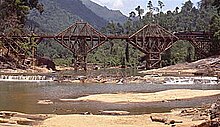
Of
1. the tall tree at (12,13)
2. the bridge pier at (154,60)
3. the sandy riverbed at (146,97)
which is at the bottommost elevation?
the sandy riverbed at (146,97)

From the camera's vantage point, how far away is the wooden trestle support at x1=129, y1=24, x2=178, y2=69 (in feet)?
398

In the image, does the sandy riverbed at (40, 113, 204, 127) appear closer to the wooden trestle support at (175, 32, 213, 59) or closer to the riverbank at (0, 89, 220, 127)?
the riverbank at (0, 89, 220, 127)

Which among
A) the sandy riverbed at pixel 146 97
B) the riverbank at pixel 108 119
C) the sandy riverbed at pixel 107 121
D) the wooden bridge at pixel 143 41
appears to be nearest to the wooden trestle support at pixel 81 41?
the wooden bridge at pixel 143 41

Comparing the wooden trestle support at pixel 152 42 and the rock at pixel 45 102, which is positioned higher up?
the wooden trestle support at pixel 152 42

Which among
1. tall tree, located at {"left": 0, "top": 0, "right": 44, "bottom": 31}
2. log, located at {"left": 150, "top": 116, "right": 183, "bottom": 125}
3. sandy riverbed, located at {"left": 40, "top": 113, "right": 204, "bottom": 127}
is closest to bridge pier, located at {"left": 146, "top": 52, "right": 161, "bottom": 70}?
tall tree, located at {"left": 0, "top": 0, "right": 44, "bottom": 31}

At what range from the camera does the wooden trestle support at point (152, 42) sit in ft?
398

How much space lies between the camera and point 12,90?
60.4m

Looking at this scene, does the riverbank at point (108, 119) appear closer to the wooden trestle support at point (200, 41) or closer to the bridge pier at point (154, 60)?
the bridge pier at point (154, 60)

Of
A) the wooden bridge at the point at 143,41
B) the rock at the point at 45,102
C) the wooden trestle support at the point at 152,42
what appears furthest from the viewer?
the wooden trestle support at the point at 152,42

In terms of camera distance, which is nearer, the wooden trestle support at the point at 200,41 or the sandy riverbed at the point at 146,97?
the sandy riverbed at the point at 146,97

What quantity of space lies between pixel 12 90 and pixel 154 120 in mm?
30878

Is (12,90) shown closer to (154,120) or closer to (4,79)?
(4,79)

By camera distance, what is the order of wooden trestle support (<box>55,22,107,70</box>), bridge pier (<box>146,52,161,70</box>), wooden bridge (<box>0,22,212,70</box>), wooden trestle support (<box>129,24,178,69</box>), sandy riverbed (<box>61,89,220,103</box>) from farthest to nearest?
bridge pier (<box>146,52,161,70</box>), wooden trestle support (<box>129,24,178,69</box>), wooden bridge (<box>0,22,212,70</box>), wooden trestle support (<box>55,22,107,70</box>), sandy riverbed (<box>61,89,220,103</box>)

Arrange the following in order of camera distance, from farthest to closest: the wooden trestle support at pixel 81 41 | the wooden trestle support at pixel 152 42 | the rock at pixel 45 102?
the wooden trestle support at pixel 152 42
the wooden trestle support at pixel 81 41
the rock at pixel 45 102
